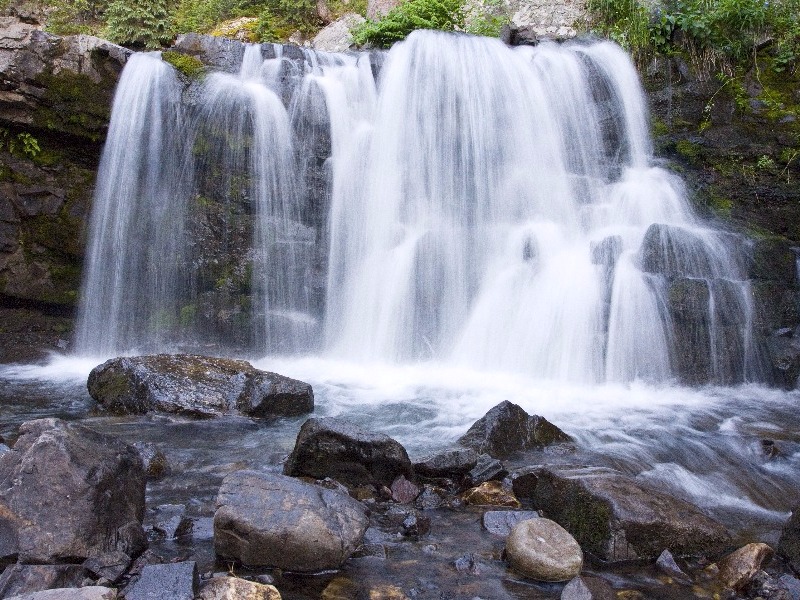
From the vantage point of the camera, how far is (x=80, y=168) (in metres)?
11.3

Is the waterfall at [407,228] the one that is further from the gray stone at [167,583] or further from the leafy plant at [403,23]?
the gray stone at [167,583]

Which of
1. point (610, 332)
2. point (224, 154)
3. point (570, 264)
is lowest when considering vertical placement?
point (610, 332)

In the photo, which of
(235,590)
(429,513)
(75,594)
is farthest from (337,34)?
(75,594)

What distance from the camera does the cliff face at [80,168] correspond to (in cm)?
1040

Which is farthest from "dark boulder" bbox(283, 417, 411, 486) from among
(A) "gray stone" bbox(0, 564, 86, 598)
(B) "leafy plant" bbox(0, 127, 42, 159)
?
(B) "leafy plant" bbox(0, 127, 42, 159)

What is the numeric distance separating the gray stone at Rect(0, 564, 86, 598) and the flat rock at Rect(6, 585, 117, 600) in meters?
0.22

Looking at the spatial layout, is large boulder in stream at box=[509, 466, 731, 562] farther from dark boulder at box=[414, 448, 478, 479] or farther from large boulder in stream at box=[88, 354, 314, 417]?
large boulder in stream at box=[88, 354, 314, 417]

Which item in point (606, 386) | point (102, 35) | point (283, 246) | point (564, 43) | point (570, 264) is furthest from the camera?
point (102, 35)

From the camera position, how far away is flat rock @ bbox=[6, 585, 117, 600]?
274cm

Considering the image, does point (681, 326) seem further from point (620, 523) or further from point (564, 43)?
point (564, 43)

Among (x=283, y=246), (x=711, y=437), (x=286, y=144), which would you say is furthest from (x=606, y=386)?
(x=286, y=144)

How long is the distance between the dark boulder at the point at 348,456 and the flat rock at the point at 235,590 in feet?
5.69

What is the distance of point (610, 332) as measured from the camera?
352 inches

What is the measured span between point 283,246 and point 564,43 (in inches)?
328
